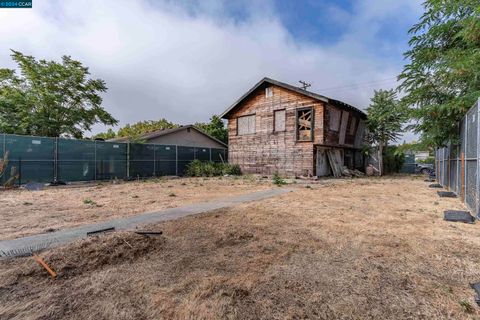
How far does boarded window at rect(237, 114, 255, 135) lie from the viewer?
1908 cm

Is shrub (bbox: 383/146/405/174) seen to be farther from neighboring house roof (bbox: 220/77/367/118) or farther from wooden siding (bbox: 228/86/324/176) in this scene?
wooden siding (bbox: 228/86/324/176)

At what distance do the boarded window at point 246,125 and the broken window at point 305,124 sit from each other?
3.80 m

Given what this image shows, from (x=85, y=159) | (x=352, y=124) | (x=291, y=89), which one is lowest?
(x=85, y=159)

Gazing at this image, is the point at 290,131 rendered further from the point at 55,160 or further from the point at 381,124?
the point at 55,160

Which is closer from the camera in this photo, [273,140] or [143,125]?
[273,140]

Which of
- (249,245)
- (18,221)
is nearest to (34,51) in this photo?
(18,221)

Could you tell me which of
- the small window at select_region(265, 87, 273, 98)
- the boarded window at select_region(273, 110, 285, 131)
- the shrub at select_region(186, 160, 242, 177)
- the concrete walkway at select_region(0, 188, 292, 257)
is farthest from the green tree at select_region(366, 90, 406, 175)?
the concrete walkway at select_region(0, 188, 292, 257)

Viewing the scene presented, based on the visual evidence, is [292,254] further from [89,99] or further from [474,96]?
[89,99]

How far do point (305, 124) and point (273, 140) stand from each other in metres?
2.61

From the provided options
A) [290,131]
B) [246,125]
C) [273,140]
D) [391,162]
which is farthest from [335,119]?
[391,162]

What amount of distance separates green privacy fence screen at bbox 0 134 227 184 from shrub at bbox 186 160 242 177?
85cm

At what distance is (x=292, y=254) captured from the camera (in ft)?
10.6

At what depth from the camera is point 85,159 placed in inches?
559

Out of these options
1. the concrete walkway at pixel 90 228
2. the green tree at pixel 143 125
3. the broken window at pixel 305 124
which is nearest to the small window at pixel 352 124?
the broken window at pixel 305 124
